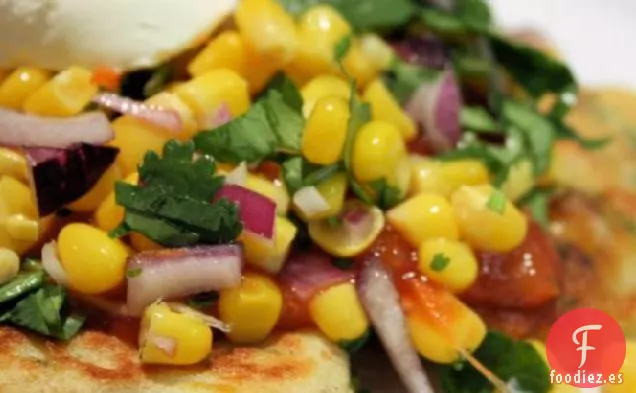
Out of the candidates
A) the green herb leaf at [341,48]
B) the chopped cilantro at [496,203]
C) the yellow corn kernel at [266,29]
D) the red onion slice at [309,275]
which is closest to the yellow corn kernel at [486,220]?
the chopped cilantro at [496,203]

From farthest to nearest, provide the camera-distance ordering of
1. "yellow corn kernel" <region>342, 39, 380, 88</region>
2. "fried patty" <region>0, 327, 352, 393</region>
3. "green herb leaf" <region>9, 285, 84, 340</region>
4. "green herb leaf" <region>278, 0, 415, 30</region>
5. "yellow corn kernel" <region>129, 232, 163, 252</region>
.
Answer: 1. "green herb leaf" <region>278, 0, 415, 30</region>
2. "yellow corn kernel" <region>342, 39, 380, 88</region>
3. "yellow corn kernel" <region>129, 232, 163, 252</region>
4. "green herb leaf" <region>9, 285, 84, 340</region>
5. "fried patty" <region>0, 327, 352, 393</region>

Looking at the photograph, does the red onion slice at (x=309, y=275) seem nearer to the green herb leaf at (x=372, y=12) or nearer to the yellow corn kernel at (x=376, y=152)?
the yellow corn kernel at (x=376, y=152)

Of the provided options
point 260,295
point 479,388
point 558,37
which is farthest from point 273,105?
point 558,37

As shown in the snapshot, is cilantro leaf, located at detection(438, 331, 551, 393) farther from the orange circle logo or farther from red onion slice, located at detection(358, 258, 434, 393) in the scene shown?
red onion slice, located at detection(358, 258, 434, 393)

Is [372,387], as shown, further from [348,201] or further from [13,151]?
[13,151]

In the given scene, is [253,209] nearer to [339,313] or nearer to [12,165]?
[339,313]

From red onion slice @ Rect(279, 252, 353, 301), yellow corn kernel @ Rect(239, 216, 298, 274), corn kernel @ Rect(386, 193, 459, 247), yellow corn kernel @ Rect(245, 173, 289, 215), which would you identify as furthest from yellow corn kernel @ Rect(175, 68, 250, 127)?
corn kernel @ Rect(386, 193, 459, 247)
